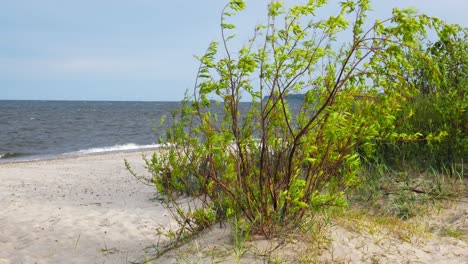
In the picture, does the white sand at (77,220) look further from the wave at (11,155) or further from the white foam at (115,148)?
the white foam at (115,148)

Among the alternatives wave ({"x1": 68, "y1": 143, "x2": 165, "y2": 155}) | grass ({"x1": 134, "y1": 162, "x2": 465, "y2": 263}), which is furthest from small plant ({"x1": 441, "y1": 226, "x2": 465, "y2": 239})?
wave ({"x1": 68, "y1": 143, "x2": 165, "y2": 155})

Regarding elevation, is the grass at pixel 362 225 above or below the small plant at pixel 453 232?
above

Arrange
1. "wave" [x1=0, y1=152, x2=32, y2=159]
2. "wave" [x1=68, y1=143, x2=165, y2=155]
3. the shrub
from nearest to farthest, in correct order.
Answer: the shrub, "wave" [x1=0, y1=152, x2=32, y2=159], "wave" [x1=68, y1=143, x2=165, y2=155]

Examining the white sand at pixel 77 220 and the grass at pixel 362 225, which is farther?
the white sand at pixel 77 220

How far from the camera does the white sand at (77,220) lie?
5617mm

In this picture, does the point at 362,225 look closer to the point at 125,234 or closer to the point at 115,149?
the point at 125,234

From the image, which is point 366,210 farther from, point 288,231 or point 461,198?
point 288,231

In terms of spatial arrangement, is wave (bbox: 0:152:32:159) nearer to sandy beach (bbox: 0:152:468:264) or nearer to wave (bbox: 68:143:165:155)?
wave (bbox: 68:143:165:155)

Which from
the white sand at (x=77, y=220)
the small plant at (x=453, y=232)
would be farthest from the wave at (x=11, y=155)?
the small plant at (x=453, y=232)

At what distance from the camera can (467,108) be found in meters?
7.17

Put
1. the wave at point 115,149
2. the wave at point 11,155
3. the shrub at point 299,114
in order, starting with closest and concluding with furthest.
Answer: the shrub at point 299,114 → the wave at point 11,155 → the wave at point 115,149

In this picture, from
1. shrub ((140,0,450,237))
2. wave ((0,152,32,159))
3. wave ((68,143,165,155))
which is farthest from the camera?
wave ((68,143,165,155))

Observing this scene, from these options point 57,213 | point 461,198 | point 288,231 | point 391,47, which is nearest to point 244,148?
point 288,231

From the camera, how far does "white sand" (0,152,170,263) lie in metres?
5.62
